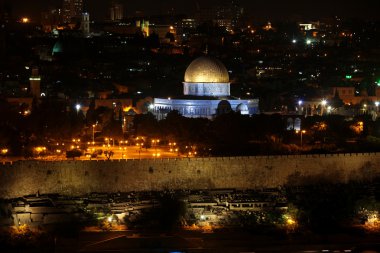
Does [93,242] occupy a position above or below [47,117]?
below

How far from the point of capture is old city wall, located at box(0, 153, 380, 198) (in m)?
24.9

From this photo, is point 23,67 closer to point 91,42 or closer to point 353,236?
point 91,42

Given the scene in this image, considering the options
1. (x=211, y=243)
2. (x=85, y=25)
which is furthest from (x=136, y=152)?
(x=85, y=25)

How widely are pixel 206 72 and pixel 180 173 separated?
50.0ft

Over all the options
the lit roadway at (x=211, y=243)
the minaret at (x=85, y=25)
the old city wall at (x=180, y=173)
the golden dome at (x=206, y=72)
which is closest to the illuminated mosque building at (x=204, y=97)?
the golden dome at (x=206, y=72)

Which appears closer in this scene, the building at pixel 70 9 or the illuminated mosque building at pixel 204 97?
A: the illuminated mosque building at pixel 204 97

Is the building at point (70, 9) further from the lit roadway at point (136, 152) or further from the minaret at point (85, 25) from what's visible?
the lit roadway at point (136, 152)

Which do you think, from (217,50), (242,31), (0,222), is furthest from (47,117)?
(242,31)

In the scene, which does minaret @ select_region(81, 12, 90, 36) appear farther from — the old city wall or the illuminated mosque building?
the old city wall

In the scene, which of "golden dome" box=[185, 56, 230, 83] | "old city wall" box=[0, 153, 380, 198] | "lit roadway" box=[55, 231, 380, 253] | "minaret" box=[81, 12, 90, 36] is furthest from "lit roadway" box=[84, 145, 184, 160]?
"minaret" box=[81, 12, 90, 36]

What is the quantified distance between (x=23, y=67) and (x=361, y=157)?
33916 millimetres

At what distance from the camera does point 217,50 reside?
71.1 m

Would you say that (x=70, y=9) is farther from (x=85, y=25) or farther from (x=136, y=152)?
(x=136, y=152)

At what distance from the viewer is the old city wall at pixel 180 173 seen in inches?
979
